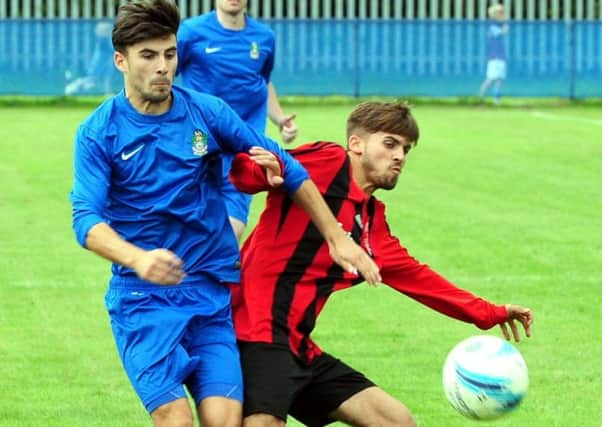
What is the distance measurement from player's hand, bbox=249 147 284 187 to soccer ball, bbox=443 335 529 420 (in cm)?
120

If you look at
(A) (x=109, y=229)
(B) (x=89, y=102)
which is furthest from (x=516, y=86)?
(A) (x=109, y=229)

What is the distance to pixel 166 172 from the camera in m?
6.66

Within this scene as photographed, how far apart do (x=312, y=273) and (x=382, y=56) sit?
2958 cm

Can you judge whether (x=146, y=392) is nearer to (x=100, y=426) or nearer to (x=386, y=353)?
(x=100, y=426)

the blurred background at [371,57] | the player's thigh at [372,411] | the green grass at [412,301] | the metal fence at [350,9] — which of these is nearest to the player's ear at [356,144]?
the player's thigh at [372,411]

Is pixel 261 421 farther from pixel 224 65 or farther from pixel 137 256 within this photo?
pixel 224 65

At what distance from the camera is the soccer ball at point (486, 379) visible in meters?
7.08

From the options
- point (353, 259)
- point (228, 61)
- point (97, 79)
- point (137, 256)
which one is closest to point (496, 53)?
point (97, 79)

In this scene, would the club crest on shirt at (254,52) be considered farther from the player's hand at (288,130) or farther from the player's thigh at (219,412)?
the player's thigh at (219,412)

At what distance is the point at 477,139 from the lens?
25750 mm

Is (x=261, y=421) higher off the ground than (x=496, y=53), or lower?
higher

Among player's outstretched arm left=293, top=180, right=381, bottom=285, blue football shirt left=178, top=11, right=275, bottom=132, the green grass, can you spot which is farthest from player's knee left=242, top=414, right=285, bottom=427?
blue football shirt left=178, top=11, right=275, bottom=132

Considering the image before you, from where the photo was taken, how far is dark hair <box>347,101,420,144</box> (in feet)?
23.2

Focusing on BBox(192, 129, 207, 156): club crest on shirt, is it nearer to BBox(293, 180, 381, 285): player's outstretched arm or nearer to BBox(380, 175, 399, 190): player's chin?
BBox(293, 180, 381, 285): player's outstretched arm
